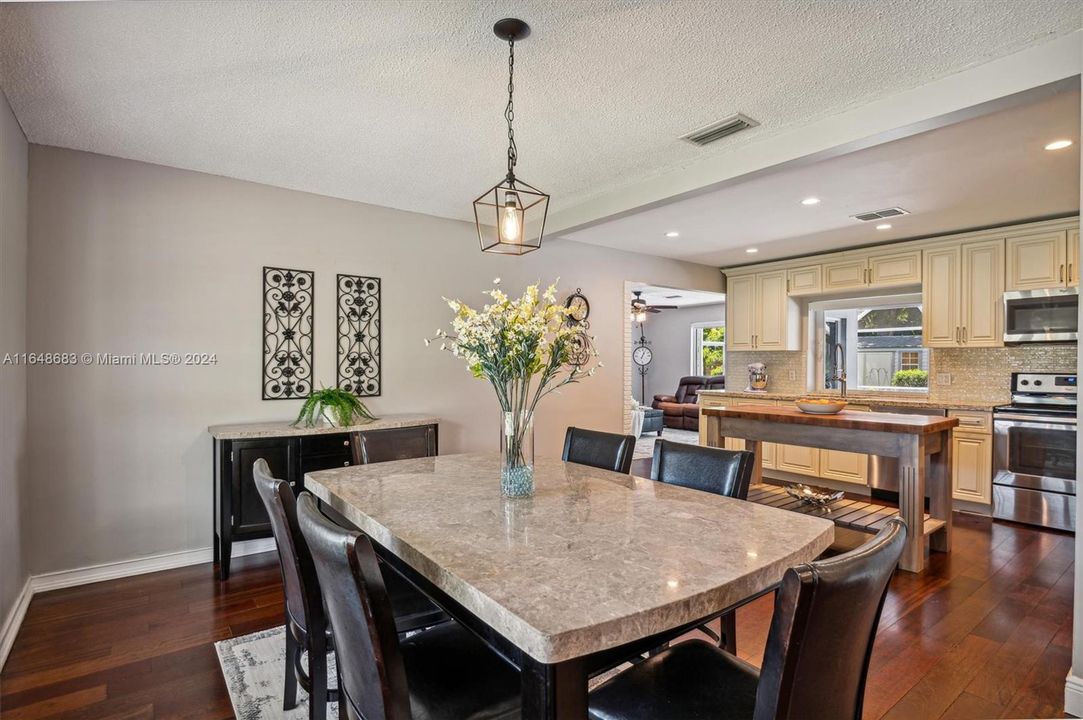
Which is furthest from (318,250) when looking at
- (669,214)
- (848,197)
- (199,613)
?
(848,197)

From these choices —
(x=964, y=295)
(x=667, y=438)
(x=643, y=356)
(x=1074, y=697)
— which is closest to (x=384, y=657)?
(x=1074, y=697)

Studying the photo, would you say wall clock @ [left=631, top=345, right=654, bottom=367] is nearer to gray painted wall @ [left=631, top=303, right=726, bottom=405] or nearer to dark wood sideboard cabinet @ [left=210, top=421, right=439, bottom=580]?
gray painted wall @ [left=631, top=303, right=726, bottom=405]

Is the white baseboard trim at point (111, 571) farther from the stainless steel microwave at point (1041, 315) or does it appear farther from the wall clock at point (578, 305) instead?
the stainless steel microwave at point (1041, 315)

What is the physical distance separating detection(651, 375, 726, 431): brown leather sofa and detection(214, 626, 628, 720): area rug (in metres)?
7.88

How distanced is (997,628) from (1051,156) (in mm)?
2525

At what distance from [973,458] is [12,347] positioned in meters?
6.37

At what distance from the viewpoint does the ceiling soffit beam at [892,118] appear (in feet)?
6.69

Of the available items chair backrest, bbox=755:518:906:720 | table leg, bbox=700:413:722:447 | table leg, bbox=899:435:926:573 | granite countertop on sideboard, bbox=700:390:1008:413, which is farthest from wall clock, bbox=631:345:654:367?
chair backrest, bbox=755:518:906:720

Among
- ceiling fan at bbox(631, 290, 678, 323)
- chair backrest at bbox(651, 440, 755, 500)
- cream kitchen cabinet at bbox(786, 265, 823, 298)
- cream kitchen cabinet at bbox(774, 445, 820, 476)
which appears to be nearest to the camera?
chair backrest at bbox(651, 440, 755, 500)

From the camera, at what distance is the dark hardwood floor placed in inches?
80.4

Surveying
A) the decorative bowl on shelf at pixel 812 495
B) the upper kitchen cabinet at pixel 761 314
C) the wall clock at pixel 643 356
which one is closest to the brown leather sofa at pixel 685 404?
the wall clock at pixel 643 356

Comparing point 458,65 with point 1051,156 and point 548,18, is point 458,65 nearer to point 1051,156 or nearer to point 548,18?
point 548,18

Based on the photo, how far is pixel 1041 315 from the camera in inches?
170

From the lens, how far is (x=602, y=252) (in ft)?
18.4
